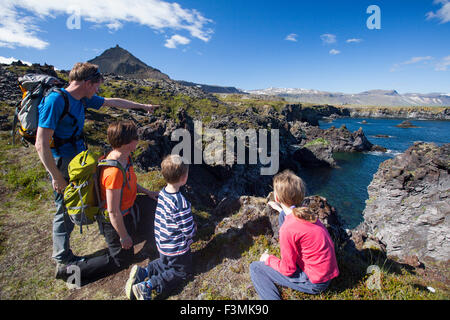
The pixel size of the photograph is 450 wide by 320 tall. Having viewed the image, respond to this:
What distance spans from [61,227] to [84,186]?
5.56 feet

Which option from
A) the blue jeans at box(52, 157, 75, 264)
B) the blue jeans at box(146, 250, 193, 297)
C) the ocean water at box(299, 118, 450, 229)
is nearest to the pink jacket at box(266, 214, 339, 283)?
the blue jeans at box(146, 250, 193, 297)

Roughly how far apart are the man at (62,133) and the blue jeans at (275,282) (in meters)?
4.88

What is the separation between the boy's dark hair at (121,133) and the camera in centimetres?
461

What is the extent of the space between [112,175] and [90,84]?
2.29m

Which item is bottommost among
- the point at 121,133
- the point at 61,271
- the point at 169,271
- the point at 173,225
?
the point at 61,271

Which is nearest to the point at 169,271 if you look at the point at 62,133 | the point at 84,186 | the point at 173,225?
the point at 173,225

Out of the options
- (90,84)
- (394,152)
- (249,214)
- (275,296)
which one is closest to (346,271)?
(275,296)

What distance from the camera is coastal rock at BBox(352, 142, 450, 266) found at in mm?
18047

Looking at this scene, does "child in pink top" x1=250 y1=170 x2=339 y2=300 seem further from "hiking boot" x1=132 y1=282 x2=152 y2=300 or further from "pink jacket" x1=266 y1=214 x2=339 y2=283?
"hiking boot" x1=132 y1=282 x2=152 y2=300

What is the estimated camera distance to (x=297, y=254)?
13.7 feet

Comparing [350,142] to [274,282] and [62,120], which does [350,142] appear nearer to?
[274,282]

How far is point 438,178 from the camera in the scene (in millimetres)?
22062

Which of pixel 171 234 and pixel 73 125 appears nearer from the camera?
pixel 171 234

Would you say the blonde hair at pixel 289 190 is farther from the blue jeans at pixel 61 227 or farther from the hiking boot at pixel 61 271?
the hiking boot at pixel 61 271
